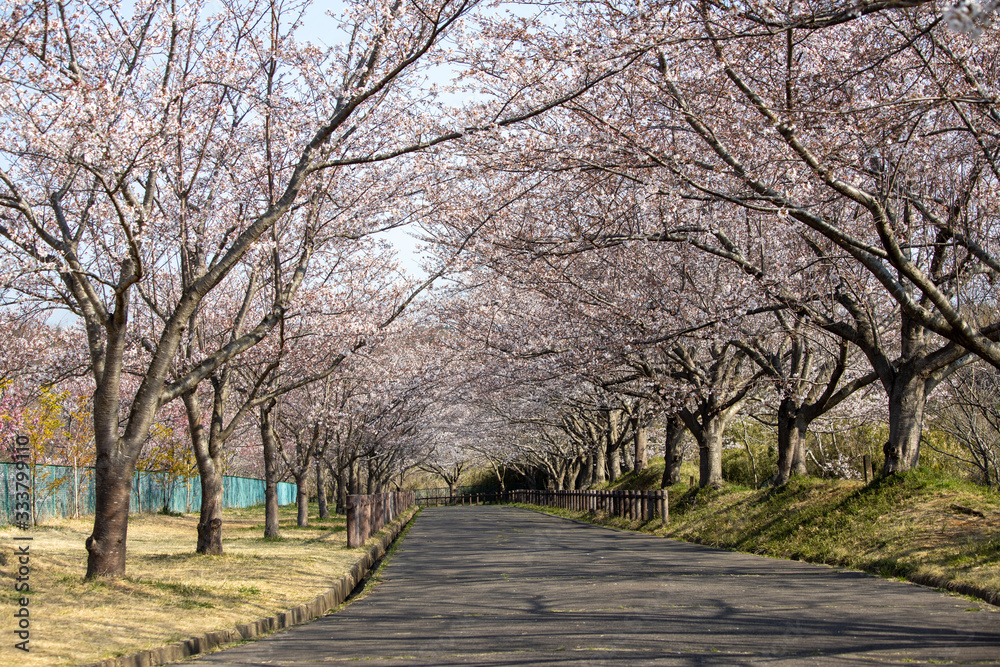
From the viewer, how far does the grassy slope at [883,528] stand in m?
9.19

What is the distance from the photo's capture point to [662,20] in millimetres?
8492

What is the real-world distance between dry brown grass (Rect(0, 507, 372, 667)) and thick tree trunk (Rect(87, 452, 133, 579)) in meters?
0.25

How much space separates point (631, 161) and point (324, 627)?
252 inches

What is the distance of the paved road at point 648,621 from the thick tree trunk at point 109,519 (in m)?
2.79

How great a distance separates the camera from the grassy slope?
9188mm

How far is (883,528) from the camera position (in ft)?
37.3

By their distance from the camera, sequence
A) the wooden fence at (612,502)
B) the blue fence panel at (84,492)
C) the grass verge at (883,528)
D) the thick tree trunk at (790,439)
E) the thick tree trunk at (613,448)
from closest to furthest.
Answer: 1. the grass verge at (883,528)
2. the thick tree trunk at (790,439)
3. the blue fence panel at (84,492)
4. the wooden fence at (612,502)
5. the thick tree trunk at (613,448)

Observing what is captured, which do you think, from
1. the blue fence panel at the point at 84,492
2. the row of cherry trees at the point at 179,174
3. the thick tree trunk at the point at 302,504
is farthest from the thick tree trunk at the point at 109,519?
the thick tree trunk at the point at 302,504

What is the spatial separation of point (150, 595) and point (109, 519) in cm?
131

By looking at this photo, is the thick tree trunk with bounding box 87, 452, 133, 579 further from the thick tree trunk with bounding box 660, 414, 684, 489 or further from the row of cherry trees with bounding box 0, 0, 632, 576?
the thick tree trunk with bounding box 660, 414, 684, 489

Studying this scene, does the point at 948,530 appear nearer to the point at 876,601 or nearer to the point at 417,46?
the point at 876,601

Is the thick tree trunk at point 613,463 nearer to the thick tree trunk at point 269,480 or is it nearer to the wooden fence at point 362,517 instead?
the wooden fence at point 362,517

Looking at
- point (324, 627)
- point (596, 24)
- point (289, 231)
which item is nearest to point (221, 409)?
point (289, 231)

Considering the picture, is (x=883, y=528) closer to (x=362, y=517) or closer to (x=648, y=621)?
(x=648, y=621)
